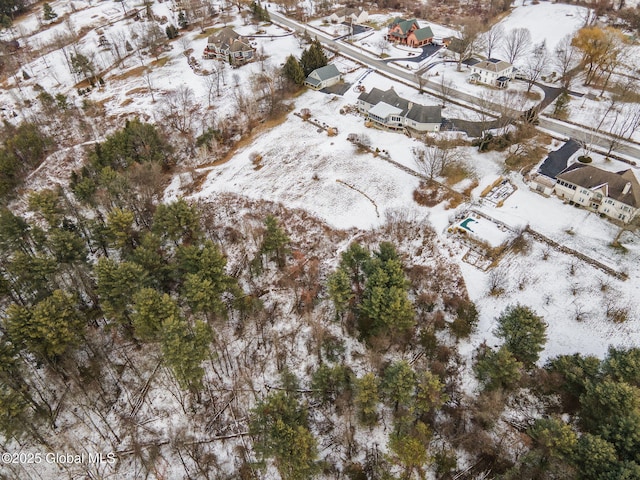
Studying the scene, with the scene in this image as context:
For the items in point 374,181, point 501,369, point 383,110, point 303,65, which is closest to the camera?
point 501,369

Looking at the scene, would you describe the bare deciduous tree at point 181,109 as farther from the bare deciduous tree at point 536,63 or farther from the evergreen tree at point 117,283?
the bare deciduous tree at point 536,63

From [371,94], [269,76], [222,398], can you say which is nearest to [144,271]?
[222,398]

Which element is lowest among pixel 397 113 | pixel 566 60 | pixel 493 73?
pixel 397 113

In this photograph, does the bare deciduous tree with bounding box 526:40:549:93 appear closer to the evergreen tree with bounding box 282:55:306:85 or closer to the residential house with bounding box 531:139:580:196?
the residential house with bounding box 531:139:580:196

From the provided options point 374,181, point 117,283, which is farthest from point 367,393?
point 374,181

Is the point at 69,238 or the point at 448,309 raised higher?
the point at 69,238

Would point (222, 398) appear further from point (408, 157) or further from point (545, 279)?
point (408, 157)

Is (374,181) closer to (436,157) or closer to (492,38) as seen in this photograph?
(436,157)
